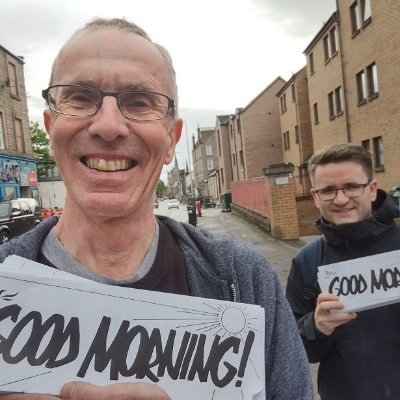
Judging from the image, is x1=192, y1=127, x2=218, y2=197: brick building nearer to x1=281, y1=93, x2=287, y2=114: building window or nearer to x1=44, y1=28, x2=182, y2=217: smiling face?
x1=281, y1=93, x2=287, y2=114: building window

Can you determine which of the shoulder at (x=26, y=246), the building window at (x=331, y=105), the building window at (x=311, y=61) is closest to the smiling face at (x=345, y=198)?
the shoulder at (x=26, y=246)

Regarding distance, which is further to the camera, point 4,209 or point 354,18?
point 354,18

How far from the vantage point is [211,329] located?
1167 mm

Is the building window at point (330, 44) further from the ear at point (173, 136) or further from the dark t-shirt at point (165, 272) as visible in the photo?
the dark t-shirt at point (165, 272)

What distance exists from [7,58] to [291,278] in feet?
89.8

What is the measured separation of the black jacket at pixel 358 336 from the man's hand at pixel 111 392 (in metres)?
1.29

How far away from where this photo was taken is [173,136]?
157cm

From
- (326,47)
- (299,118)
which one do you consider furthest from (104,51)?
(299,118)

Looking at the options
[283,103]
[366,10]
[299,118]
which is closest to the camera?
[366,10]

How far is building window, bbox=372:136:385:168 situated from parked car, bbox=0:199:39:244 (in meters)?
13.9

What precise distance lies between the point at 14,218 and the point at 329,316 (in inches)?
602

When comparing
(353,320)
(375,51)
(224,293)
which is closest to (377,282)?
(353,320)

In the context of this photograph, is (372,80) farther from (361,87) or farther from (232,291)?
(232,291)

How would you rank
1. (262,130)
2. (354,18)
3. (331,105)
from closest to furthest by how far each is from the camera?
(354,18), (331,105), (262,130)
